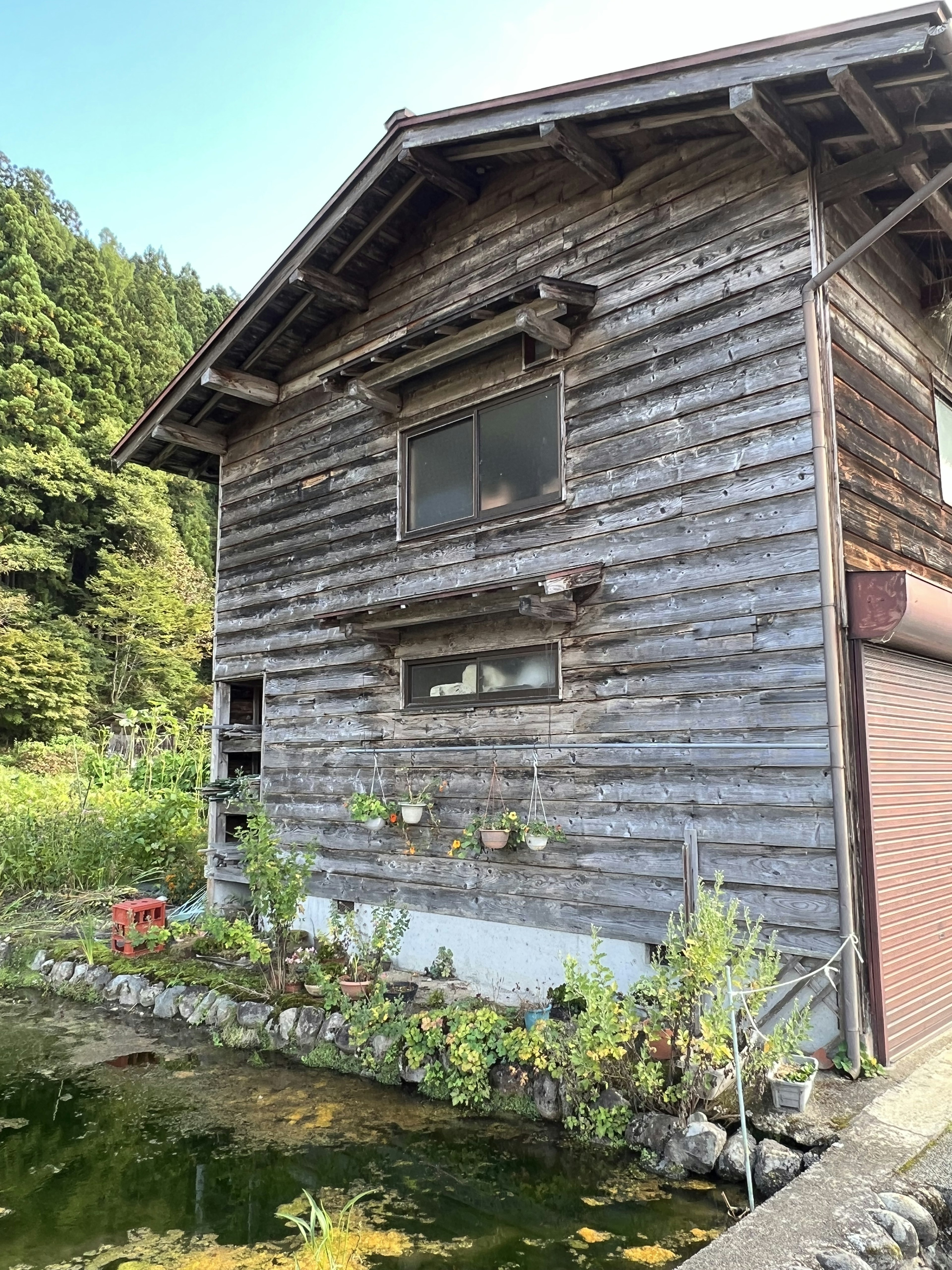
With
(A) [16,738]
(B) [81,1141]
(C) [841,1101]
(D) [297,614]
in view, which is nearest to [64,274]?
(A) [16,738]

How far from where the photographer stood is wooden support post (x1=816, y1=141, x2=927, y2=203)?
16.5ft

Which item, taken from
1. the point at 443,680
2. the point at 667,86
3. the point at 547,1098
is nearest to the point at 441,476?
the point at 443,680

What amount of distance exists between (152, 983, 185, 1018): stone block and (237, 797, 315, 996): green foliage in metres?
0.92

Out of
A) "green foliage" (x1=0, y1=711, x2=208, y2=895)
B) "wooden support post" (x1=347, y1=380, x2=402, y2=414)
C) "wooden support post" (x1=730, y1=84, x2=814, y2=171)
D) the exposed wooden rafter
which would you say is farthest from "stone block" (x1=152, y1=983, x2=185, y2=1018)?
the exposed wooden rafter

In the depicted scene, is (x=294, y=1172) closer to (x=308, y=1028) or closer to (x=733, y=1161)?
(x=308, y=1028)

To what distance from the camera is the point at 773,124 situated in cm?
512

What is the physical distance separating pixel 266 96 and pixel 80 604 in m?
15.8

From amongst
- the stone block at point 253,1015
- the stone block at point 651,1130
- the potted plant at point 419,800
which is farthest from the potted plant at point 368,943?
the stone block at point 651,1130

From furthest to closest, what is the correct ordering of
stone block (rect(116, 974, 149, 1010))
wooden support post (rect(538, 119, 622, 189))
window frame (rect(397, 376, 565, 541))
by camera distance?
stone block (rect(116, 974, 149, 1010)) → window frame (rect(397, 376, 565, 541)) → wooden support post (rect(538, 119, 622, 189))

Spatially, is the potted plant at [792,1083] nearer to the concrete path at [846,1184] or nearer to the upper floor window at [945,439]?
the concrete path at [846,1184]

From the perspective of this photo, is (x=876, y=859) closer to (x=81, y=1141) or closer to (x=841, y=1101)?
(x=841, y=1101)

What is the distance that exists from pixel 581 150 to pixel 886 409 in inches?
118

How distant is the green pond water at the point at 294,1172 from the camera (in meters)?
3.87

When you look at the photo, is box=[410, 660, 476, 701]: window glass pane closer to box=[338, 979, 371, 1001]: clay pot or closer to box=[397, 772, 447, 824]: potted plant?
box=[397, 772, 447, 824]: potted plant
